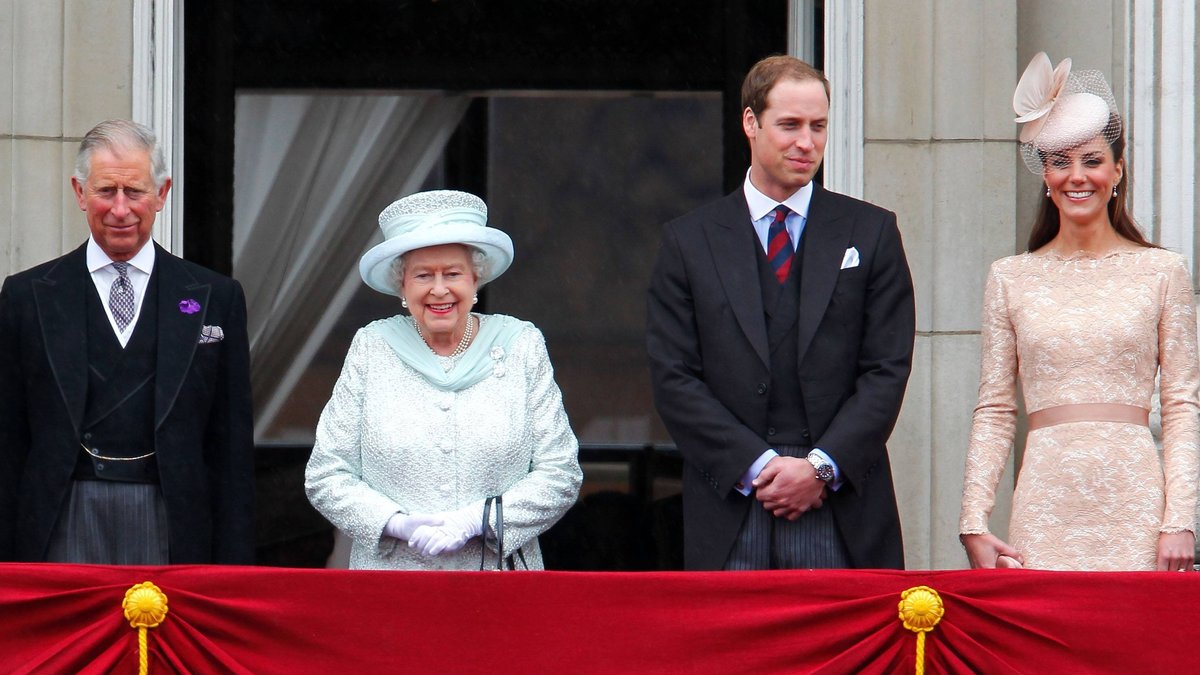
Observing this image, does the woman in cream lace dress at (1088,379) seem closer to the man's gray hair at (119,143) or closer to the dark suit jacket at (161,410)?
the dark suit jacket at (161,410)

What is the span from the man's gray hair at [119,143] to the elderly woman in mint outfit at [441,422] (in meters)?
0.58

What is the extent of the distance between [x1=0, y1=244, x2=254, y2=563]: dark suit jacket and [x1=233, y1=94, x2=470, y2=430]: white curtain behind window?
118 inches

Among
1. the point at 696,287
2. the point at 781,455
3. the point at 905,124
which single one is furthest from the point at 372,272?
the point at 905,124

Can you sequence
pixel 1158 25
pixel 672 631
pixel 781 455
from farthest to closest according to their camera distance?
pixel 1158 25 < pixel 781 455 < pixel 672 631

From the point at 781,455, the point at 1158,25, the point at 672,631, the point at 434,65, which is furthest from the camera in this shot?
the point at 434,65

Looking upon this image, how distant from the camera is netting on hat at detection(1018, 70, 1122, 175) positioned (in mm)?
4582

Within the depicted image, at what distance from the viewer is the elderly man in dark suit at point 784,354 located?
14.6 feet

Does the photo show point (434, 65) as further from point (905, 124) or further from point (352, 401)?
point (352, 401)

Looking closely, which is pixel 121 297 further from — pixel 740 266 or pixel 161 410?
pixel 740 266

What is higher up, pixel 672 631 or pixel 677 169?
pixel 677 169

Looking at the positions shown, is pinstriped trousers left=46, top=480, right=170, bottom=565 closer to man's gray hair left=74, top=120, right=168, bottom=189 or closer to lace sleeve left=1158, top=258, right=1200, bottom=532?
man's gray hair left=74, top=120, right=168, bottom=189

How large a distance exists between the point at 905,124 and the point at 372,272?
8.32 ft

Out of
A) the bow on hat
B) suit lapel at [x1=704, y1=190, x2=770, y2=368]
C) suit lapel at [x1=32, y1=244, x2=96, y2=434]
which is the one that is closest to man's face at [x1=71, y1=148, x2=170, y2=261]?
Answer: suit lapel at [x1=32, y1=244, x2=96, y2=434]

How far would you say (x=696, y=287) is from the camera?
4613 millimetres
